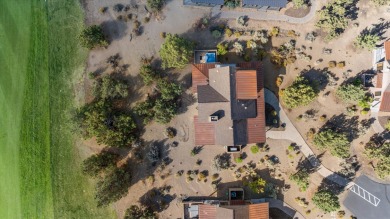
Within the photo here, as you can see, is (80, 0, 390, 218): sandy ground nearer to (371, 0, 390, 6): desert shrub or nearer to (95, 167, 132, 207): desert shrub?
(371, 0, 390, 6): desert shrub

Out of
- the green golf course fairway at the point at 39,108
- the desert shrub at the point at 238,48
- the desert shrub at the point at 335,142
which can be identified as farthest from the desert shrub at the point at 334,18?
the green golf course fairway at the point at 39,108

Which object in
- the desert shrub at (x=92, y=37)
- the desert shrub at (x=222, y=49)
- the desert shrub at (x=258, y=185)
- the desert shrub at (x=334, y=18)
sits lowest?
the desert shrub at (x=258, y=185)

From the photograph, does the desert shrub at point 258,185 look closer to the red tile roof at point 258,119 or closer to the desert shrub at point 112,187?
the red tile roof at point 258,119

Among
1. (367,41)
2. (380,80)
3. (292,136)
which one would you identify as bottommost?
(292,136)

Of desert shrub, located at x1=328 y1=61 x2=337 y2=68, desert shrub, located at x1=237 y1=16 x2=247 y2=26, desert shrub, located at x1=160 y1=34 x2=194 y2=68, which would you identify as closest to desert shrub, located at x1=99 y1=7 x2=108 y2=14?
desert shrub, located at x1=160 y1=34 x2=194 y2=68

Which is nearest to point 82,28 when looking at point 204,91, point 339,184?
point 204,91

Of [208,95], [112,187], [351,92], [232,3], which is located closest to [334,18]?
[351,92]

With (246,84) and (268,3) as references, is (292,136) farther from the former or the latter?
(268,3)
